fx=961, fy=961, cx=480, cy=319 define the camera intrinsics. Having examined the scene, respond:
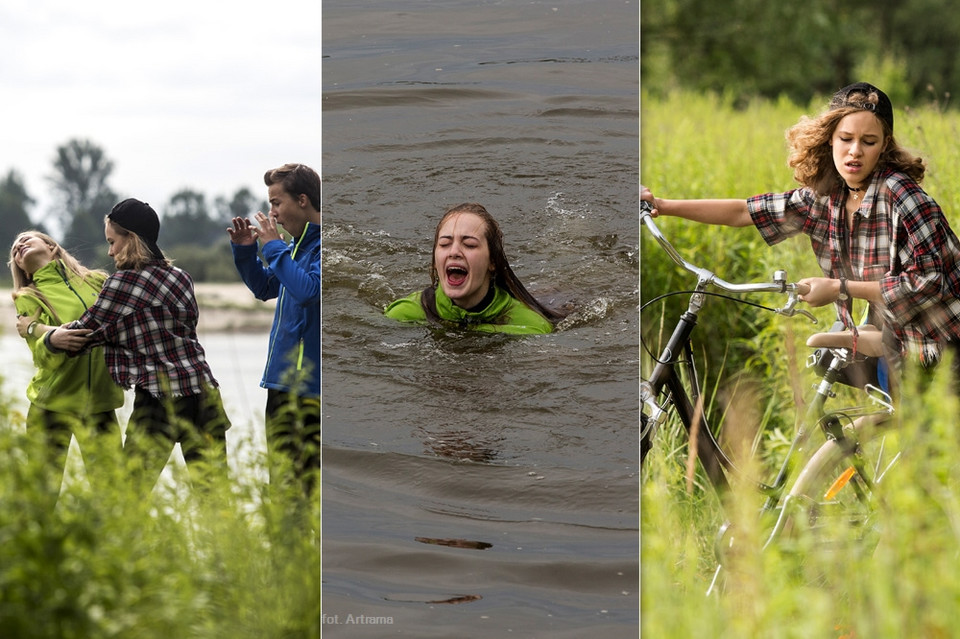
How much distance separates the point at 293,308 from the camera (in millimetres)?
3287

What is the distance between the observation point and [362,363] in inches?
124

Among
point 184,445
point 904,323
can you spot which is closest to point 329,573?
point 184,445

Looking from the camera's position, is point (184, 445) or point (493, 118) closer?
point (493, 118)

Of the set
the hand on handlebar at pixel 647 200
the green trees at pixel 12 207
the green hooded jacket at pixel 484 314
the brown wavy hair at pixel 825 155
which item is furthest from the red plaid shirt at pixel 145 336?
the brown wavy hair at pixel 825 155

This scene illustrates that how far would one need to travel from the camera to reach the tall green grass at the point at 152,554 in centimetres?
249

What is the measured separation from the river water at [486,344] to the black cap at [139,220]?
77cm

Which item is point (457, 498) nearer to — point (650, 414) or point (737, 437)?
point (650, 414)

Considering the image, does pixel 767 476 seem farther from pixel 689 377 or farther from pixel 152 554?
Result: pixel 152 554

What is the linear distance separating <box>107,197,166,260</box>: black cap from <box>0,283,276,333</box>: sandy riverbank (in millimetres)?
232

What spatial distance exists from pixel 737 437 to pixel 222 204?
2.27 meters

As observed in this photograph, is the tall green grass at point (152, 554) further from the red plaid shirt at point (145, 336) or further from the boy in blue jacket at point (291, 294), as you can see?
the red plaid shirt at point (145, 336)

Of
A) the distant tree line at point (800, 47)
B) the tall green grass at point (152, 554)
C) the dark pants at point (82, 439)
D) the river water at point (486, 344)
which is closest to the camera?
the tall green grass at point (152, 554)

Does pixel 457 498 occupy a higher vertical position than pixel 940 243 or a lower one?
lower

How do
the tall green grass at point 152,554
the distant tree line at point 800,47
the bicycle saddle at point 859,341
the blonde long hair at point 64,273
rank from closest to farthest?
the tall green grass at point 152,554 < the bicycle saddle at point 859,341 < the blonde long hair at point 64,273 < the distant tree line at point 800,47
